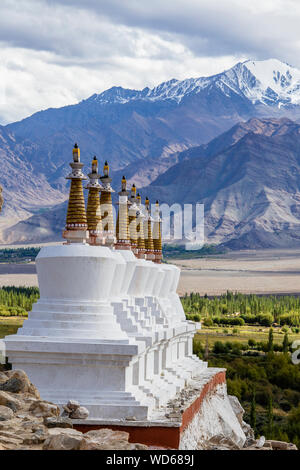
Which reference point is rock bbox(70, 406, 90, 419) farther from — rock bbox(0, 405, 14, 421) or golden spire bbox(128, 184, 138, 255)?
golden spire bbox(128, 184, 138, 255)

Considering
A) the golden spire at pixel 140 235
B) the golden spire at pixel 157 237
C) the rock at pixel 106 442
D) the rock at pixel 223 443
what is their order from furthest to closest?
the golden spire at pixel 157 237 → the golden spire at pixel 140 235 → the rock at pixel 223 443 → the rock at pixel 106 442

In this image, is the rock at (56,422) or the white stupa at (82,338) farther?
the white stupa at (82,338)

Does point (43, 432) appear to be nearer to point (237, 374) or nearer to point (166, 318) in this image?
point (166, 318)

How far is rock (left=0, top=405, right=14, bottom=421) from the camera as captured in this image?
12.7m

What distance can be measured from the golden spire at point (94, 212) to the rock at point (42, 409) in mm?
7195

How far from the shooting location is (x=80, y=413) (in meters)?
15.9

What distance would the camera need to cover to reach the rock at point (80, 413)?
52.0 feet

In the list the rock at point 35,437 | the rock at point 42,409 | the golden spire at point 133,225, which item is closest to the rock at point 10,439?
the rock at point 35,437

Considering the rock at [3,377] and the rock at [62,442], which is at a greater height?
the rock at [3,377]

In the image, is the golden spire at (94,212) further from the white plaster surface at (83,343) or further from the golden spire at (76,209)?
the golden spire at (76,209)

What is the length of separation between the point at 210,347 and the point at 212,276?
12766cm

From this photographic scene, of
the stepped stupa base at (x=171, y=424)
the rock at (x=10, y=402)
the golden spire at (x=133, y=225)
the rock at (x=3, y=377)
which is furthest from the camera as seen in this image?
the golden spire at (x=133, y=225)

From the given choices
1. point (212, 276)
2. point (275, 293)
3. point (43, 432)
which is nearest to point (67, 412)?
point (43, 432)

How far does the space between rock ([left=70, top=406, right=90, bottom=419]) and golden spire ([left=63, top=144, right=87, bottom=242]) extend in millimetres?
4102
